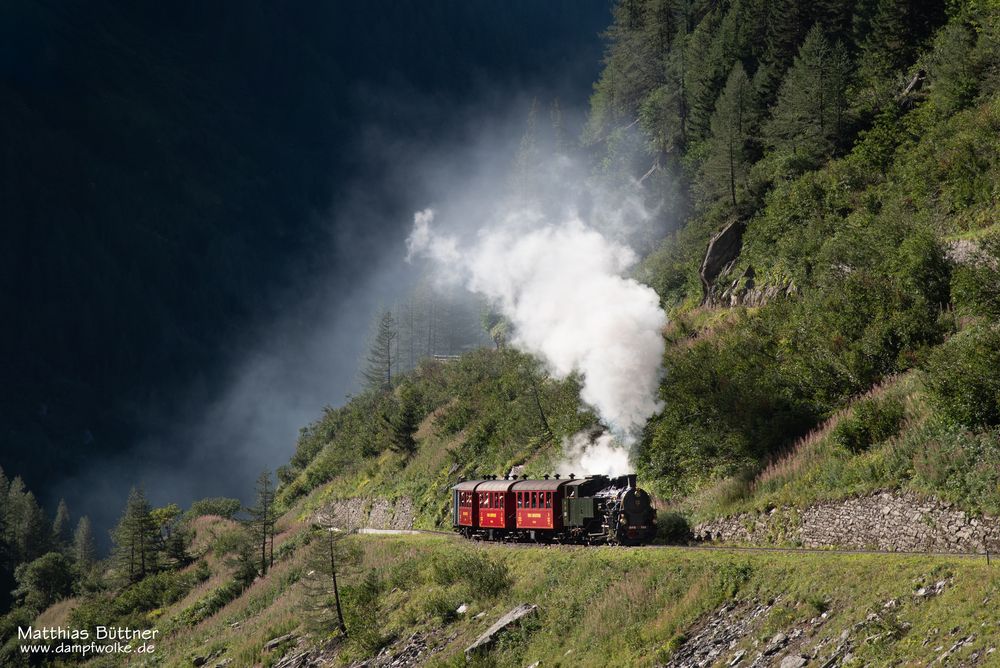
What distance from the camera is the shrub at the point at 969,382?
69.8ft

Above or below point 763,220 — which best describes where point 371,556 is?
below

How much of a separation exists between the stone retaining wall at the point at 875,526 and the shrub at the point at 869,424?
2.87 meters

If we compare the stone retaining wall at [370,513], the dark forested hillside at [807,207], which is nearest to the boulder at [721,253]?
the dark forested hillside at [807,207]

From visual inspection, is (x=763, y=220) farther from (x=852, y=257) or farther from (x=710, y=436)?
(x=710, y=436)

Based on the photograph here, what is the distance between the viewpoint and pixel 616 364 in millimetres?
36156

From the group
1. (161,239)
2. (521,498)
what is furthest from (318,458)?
(161,239)

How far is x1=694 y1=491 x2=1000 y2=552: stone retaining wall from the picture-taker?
758 inches

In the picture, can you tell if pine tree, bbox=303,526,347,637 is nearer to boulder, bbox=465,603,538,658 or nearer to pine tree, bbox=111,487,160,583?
boulder, bbox=465,603,538,658

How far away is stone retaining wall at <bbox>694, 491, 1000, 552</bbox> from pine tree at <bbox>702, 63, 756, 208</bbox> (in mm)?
30320

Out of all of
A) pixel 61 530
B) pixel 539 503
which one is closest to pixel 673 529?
pixel 539 503

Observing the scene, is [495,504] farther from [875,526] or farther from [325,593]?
[875,526]

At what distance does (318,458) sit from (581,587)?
205 feet

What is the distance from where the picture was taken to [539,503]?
31.6 m

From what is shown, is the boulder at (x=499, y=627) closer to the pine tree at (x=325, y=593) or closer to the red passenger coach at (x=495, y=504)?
the pine tree at (x=325, y=593)
